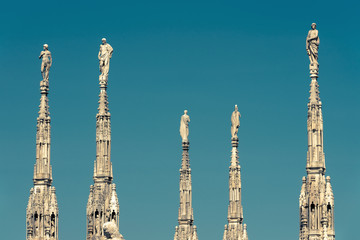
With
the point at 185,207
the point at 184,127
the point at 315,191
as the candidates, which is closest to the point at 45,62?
the point at 184,127

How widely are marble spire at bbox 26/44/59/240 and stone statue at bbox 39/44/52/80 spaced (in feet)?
4.99

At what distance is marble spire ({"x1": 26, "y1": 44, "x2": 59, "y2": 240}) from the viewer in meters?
100

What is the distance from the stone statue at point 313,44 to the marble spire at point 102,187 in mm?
13254

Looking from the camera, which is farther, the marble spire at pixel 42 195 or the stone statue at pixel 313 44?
the marble spire at pixel 42 195

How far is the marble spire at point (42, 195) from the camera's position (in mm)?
100375

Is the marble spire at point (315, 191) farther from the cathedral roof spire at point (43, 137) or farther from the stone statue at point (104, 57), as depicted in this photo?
the cathedral roof spire at point (43, 137)

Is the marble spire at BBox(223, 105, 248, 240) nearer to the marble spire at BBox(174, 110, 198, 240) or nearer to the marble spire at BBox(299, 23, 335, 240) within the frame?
the marble spire at BBox(174, 110, 198, 240)

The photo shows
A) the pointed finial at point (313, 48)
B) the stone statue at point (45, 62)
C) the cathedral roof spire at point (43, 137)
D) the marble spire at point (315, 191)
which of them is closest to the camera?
the marble spire at point (315, 191)

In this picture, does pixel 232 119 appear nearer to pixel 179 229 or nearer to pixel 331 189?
pixel 179 229

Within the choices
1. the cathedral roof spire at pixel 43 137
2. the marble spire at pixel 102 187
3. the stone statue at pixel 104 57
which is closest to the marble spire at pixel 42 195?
the cathedral roof spire at pixel 43 137

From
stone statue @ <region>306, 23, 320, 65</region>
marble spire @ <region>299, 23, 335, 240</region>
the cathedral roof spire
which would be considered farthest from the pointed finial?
the cathedral roof spire

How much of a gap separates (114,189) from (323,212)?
1418cm

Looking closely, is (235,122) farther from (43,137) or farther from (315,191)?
(315,191)

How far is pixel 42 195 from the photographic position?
101 m
